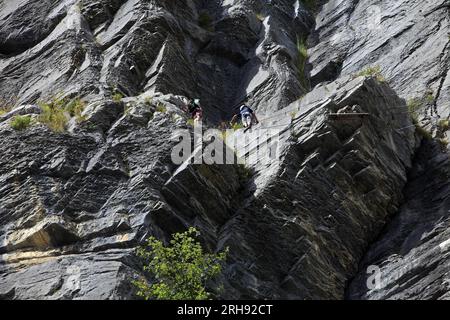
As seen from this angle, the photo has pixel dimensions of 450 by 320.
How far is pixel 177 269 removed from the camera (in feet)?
77.2

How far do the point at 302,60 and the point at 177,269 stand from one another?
18195 millimetres

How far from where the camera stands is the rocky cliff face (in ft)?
82.6

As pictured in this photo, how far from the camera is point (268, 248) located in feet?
86.5

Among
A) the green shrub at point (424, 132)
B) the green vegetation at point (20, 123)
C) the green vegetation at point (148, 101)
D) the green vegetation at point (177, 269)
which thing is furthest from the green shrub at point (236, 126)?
the green vegetation at point (177, 269)

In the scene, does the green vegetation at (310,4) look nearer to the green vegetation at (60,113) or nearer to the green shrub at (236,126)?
the green shrub at (236,126)

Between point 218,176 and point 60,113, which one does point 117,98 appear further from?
point 218,176

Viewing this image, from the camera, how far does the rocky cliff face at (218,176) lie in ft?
82.6

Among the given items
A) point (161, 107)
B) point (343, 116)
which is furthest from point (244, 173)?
point (343, 116)

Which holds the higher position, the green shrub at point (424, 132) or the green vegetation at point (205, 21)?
the green vegetation at point (205, 21)

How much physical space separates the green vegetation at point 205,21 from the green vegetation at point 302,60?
4.07 meters

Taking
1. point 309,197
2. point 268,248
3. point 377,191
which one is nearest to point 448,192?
point 377,191

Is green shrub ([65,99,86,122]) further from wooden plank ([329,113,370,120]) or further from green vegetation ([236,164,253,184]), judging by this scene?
wooden plank ([329,113,370,120])

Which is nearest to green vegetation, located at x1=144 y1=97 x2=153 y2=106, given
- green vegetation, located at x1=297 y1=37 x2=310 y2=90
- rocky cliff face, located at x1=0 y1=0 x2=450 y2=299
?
rocky cliff face, located at x1=0 y1=0 x2=450 y2=299
